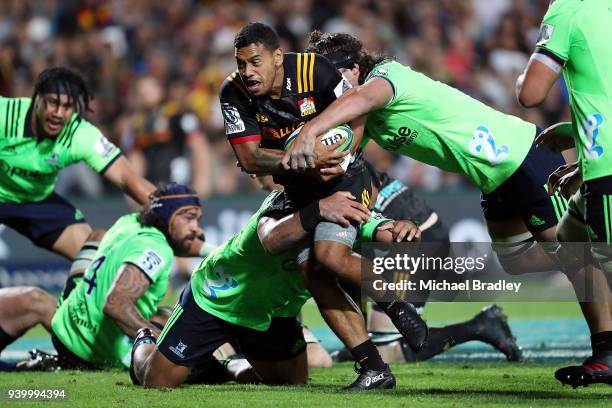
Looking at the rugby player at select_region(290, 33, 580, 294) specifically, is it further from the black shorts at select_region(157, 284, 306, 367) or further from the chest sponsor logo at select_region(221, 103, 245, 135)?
the black shorts at select_region(157, 284, 306, 367)

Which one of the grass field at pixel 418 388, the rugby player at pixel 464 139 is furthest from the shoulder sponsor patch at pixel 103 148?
the rugby player at pixel 464 139

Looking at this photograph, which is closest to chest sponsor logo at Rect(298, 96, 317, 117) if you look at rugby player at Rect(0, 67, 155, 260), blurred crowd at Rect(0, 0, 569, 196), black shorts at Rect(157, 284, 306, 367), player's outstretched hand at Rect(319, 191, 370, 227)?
player's outstretched hand at Rect(319, 191, 370, 227)

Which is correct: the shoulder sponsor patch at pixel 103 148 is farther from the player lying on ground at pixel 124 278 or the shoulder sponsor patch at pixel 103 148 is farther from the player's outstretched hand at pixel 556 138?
the player's outstretched hand at pixel 556 138

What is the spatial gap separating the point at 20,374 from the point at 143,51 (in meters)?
10.6

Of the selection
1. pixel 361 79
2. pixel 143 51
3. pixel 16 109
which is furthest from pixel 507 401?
pixel 143 51

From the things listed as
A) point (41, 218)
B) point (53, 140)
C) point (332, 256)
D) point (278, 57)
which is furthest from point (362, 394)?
point (41, 218)

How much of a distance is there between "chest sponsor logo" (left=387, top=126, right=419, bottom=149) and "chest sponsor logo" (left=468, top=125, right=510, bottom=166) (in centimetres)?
36

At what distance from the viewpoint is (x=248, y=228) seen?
6758 mm

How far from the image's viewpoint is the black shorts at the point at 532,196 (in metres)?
7.11

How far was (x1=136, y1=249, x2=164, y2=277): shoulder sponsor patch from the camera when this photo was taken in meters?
7.68

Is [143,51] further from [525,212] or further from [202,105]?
[525,212]

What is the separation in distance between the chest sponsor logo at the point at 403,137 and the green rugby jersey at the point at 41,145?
315 centimetres

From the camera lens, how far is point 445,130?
6809 mm

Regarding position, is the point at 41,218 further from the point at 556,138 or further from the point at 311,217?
the point at 556,138
